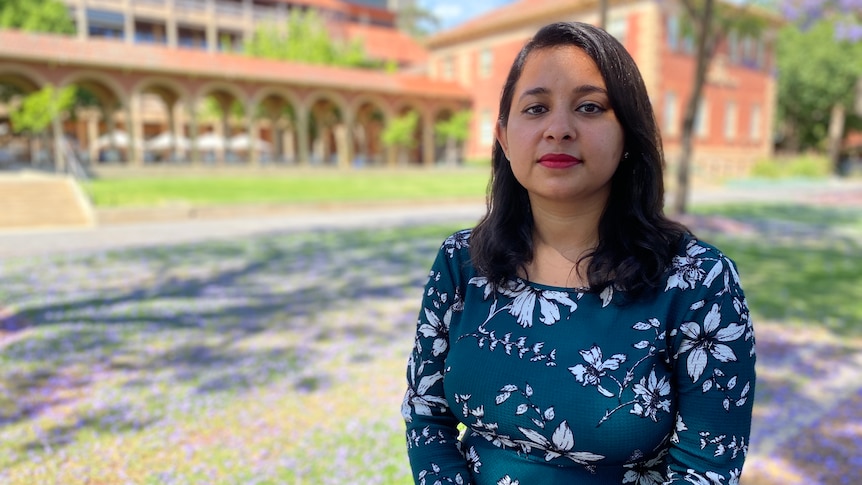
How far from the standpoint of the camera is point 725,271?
131 centimetres

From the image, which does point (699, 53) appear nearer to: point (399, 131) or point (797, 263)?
point (797, 263)

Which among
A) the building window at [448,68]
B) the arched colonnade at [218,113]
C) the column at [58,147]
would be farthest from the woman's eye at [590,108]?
the building window at [448,68]

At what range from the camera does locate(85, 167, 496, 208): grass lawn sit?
1728cm

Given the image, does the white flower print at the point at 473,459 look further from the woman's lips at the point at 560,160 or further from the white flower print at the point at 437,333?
the woman's lips at the point at 560,160

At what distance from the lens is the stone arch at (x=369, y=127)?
110ft

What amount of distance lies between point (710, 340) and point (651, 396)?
6.8 inches

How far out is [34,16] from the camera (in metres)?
28.4

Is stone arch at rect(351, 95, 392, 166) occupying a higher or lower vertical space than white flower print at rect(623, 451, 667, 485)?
higher

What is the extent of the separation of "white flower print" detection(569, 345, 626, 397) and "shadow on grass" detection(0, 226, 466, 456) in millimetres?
3114

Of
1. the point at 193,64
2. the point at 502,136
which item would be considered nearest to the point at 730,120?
the point at 193,64

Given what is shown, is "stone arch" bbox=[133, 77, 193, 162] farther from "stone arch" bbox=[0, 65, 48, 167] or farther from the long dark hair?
the long dark hair

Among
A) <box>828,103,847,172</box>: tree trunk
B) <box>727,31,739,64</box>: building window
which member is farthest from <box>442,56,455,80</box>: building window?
<box>828,103,847,172</box>: tree trunk

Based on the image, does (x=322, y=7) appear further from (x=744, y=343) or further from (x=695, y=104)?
(x=744, y=343)

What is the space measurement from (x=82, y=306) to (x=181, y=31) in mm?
45425
